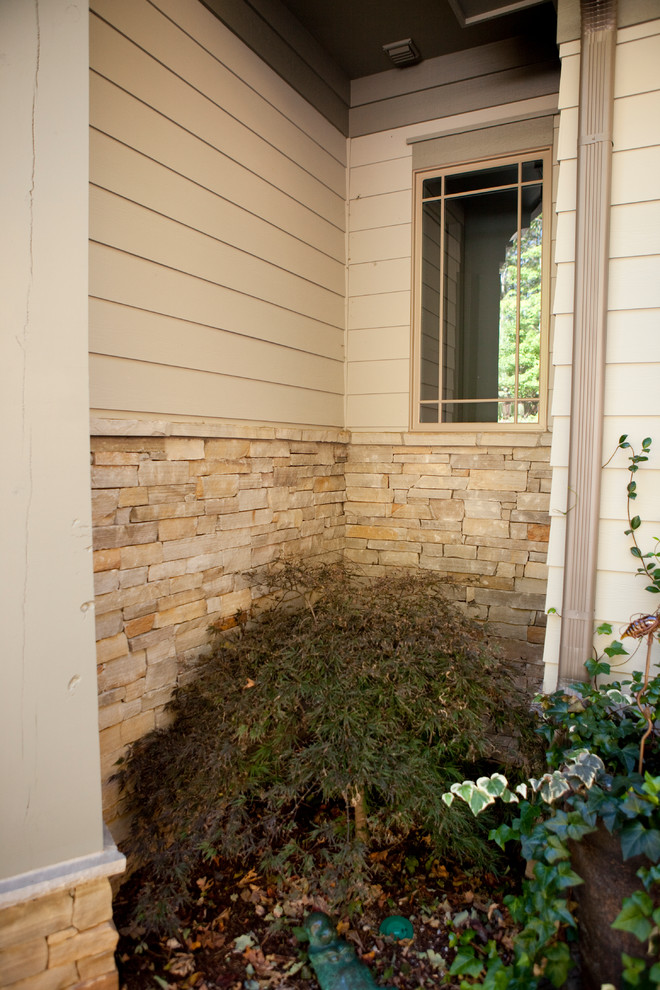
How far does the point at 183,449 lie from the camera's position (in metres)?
2.51

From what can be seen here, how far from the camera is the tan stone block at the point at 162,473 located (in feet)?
7.63

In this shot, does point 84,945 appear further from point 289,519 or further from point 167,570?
point 289,519

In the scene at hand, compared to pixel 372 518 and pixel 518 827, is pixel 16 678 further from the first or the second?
pixel 372 518

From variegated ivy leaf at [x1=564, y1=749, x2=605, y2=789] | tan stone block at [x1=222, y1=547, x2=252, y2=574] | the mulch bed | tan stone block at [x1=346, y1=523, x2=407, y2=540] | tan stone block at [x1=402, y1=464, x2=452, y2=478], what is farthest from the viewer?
tan stone block at [x1=346, y1=523, x2=407, y2=540]

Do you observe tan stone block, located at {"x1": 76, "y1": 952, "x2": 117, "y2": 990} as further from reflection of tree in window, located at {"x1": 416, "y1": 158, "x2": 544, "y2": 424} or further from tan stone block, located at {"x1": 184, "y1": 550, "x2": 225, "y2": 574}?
reflection of tree in window, located at {"x1": 416, "y1": 158, "x2": 544, "y2": 424}

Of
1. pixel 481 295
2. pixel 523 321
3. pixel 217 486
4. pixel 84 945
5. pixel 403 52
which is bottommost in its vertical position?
pixel 84 945

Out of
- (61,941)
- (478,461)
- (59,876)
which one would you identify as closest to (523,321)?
(478,461)

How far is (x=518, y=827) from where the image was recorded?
1863 millimetres

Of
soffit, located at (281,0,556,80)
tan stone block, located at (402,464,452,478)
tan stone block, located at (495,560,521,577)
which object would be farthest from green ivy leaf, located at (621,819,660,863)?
soffit, located at (281,0,556,80)

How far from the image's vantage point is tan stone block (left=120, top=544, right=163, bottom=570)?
2.25 m

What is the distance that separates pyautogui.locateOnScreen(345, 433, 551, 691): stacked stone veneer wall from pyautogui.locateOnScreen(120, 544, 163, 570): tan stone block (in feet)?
5.52

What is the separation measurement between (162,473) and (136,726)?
3.16 ft

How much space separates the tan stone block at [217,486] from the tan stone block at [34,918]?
1472 millimetres

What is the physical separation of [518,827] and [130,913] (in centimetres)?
132
